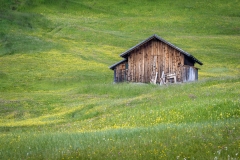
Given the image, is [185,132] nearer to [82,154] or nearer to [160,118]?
[82,154]

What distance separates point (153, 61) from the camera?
5200 cm

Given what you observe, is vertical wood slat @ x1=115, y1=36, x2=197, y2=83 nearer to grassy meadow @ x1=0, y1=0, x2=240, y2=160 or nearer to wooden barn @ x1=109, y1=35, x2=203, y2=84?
wooden barn @ x1=109, y1=35, x2=203, y2=84

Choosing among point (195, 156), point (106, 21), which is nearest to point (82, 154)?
point (195, 156)

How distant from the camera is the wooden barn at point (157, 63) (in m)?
51.0

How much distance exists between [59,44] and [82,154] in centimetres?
7764

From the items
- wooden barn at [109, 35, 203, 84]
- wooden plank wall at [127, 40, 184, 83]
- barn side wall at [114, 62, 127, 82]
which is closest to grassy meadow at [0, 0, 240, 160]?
wooden barn at [109, 35, 203, 84]

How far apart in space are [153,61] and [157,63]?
0.53 meters

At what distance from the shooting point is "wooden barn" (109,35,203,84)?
167 ft

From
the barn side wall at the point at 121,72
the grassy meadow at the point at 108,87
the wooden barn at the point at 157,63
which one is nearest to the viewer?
the grassy meadow at the point at 108,87

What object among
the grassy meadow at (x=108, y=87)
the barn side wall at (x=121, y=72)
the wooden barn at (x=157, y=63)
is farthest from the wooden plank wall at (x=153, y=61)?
the grassy meadow at (x=108, y=87)

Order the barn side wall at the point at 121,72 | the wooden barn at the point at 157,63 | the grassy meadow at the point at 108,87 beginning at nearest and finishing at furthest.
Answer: the grassy meadow at the point at 108,87 < the wooden barn at the point at 157,63 < the barn side wall at the point at 121,72

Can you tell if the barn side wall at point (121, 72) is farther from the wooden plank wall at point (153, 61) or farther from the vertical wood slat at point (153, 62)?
the wooden plank wall at point (153, 61)

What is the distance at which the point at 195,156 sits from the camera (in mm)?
12859

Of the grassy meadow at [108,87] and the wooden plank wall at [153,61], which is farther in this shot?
the wooden plank wall at [153,61]
